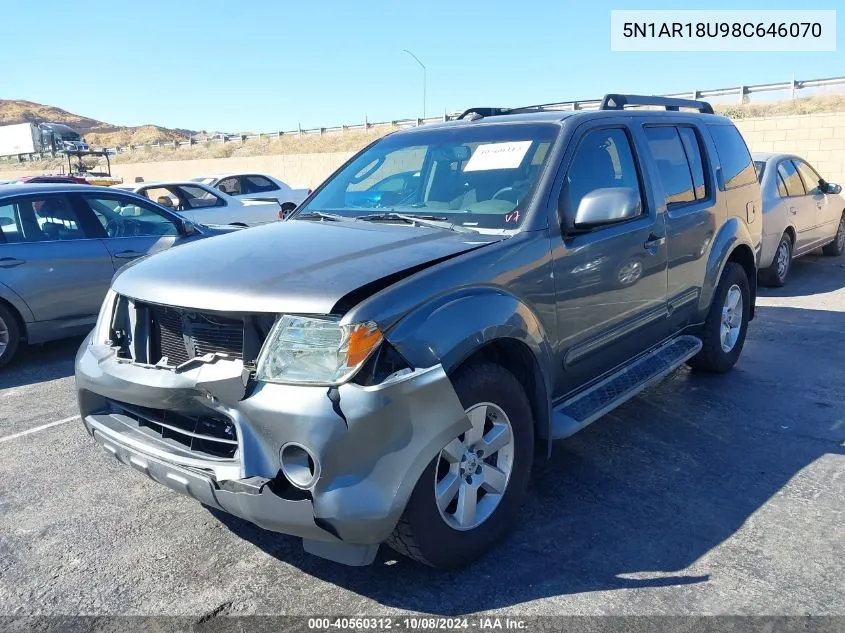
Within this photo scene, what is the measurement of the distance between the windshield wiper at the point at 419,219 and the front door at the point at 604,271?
519 mm

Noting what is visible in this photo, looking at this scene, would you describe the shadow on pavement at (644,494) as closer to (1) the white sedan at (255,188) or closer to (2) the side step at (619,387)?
(2) the side step at (619,387)

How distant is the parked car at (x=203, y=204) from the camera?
38.6 ft

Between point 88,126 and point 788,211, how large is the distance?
12148cm

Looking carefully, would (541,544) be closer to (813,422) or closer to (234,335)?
(234,335)

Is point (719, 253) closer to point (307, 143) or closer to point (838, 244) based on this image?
point (838, 244)

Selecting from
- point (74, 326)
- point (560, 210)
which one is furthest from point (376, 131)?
point (560, 210)

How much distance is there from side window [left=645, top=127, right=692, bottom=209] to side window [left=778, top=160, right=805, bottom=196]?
17.0 ft

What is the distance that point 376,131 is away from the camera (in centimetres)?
4334

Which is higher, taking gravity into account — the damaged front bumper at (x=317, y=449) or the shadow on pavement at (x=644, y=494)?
the damaged front bumper at (x=317, y=449)

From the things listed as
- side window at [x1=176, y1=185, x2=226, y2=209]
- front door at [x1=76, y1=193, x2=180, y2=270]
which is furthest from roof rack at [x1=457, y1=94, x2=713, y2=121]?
side window at [x1=176, y1=185, x2=226, y2=209]

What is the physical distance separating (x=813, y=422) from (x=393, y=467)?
341cm

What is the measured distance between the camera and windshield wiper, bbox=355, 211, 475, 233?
3.50 m

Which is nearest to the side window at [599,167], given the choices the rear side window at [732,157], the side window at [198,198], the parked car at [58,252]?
the rear side window at [732,157]

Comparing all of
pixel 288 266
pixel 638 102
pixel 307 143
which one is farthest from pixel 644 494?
pixel 307 143
